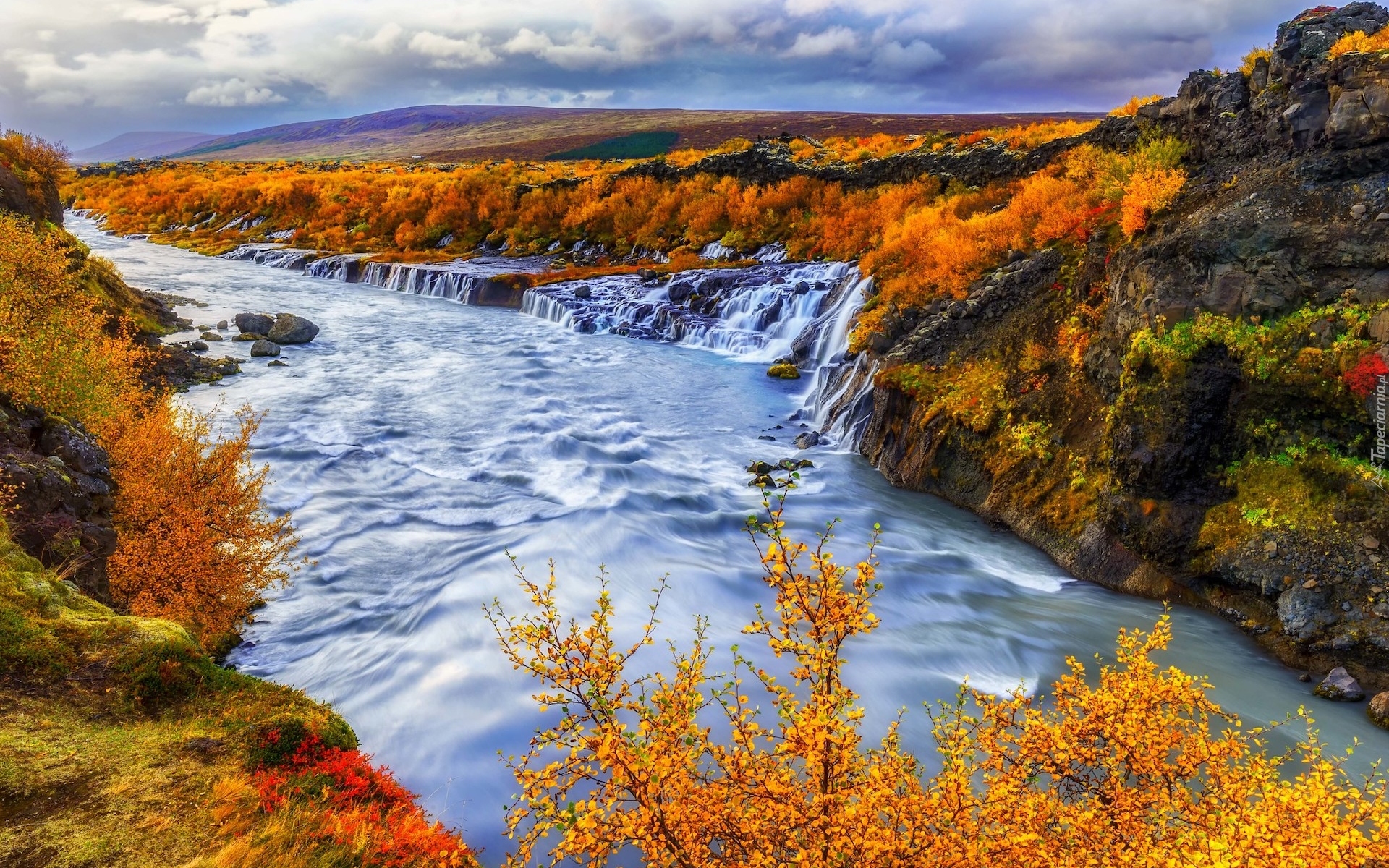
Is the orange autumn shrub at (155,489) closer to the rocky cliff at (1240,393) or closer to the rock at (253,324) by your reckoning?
the rocky cliff at (1240,393)

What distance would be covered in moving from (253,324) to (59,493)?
23.7 m

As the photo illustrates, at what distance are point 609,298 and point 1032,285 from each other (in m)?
23.4

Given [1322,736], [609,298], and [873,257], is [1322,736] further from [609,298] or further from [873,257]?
[609,298]

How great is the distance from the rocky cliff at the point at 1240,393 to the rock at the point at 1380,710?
42 centimetres

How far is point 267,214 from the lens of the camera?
2502 inches

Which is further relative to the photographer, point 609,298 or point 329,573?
point 609,298

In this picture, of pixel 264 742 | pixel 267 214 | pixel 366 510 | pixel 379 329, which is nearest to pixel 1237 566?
pixel 264 742

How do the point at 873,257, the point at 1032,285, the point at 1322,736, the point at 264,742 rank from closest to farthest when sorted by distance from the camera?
the point at 264,742
the point at 1322,736
the point at 1032,285
the point at 873,257

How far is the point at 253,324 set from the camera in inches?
1182

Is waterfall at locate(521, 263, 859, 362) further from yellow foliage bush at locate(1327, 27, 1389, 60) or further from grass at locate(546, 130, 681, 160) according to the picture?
grass at locate(546, 130, 681, 160)

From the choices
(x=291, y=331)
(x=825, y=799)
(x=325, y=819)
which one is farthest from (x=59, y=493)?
(x=291, y=331)

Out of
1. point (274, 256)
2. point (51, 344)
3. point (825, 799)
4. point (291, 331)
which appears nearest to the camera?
point (825, 799)

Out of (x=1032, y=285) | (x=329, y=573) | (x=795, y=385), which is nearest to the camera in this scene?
(x=329, y=573)

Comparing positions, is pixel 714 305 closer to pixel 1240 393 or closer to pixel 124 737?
pixel 1240 393
